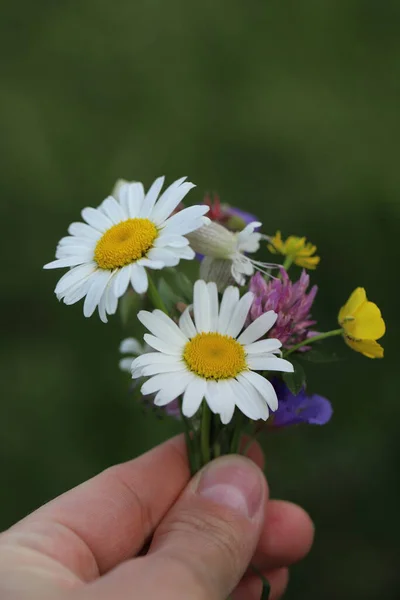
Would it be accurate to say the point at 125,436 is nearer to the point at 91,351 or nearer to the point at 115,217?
the point at 91,351

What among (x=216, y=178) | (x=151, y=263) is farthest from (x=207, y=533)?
(x=216, y=178)

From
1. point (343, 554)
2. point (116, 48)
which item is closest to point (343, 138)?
point (116, 48)

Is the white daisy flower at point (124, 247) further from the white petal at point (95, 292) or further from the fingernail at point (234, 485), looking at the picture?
the fingernail at point (234, 485)

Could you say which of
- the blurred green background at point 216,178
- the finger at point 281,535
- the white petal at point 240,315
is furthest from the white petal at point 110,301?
the blurred green background at point 216,178

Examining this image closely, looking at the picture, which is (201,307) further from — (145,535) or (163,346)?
(145,535)

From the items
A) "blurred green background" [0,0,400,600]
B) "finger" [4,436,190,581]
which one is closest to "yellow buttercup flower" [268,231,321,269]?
"finger" [4,436,190,581]

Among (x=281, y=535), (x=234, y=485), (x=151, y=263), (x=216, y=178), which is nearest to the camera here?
(x=151, y=263)

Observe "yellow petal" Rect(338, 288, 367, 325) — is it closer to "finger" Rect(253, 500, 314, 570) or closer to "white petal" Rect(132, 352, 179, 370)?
"white petal" Rect(132, 352, 179, 370)
